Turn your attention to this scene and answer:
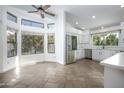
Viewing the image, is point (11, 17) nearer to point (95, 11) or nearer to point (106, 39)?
point (95, 11)

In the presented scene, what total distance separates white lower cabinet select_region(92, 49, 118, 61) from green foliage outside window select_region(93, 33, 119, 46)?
66cm

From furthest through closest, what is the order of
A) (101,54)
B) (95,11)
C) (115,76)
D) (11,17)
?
(101,54) < (95,11) < (11,17) < (115,76)

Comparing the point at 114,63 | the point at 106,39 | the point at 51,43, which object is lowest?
the point at 114,63

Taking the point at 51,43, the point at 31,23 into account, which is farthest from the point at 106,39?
the point at 31,23

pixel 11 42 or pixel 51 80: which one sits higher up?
pixel 11 42

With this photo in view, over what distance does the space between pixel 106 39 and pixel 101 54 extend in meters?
1.26

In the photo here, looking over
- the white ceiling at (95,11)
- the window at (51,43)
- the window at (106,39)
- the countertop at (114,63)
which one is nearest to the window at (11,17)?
→ the white ceiling at (95,11)

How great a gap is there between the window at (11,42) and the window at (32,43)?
0.80 m

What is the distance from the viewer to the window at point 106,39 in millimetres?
8139

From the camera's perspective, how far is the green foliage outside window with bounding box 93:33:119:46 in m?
8.19

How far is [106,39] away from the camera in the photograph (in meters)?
9.07

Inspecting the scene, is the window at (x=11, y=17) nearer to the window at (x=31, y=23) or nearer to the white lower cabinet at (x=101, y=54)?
the window at (x=31, y=23)

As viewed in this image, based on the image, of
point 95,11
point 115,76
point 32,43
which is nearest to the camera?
point 115,76
